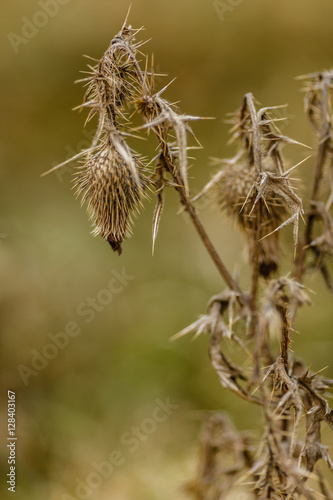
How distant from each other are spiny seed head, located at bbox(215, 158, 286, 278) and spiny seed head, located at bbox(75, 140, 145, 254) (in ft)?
1.44

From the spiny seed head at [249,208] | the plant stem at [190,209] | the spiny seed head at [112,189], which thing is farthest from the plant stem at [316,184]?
the spiny seed head at [112,189]

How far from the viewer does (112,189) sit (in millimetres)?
1650

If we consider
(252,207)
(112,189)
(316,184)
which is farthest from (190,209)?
(316,184)

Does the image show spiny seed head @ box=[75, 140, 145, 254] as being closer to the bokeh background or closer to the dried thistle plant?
the dried thistle plant

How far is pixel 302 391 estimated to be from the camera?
6.16 ft

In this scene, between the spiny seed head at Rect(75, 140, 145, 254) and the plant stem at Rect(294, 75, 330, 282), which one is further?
the plant stem at Rect(294, 75, 330, 282)

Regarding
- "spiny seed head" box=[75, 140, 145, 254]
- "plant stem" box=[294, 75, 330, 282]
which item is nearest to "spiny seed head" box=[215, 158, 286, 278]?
"plant stem" box=[294, 75, 330, 282]

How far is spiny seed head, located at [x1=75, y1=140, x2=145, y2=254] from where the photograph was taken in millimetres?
1632

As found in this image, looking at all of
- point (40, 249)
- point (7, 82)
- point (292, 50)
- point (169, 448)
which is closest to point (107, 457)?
point (169, 448)

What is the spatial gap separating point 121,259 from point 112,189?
3507 millimetres

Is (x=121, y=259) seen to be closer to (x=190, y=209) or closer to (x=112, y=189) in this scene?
(x=190, y=209)

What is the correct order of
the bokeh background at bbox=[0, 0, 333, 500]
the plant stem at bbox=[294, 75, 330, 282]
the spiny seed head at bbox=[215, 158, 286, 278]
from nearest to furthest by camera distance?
the spiny seed head at bbox=[215, 158, 286, 278], the plant stem at bbox=[294, 75, 330, 282], the bokeh background at bbox=[0, 0, 333, 500]

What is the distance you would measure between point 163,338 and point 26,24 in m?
3.90

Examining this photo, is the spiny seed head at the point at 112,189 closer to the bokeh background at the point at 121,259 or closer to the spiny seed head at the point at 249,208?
the spiny seed head at the point at 249,208
